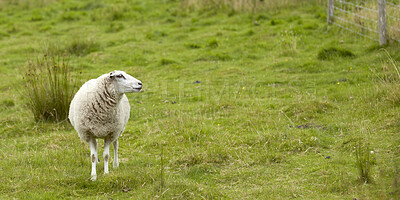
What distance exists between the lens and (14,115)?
9.32m

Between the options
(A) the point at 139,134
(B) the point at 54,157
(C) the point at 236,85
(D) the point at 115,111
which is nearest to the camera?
(D) the point at 115,111

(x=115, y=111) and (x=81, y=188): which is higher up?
(x=115, y=111)

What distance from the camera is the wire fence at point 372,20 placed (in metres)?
11.1

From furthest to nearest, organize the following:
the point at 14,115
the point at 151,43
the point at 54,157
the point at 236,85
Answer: the point at 151,43, the point at 236,85, the point at 14,115, the point at 54,157

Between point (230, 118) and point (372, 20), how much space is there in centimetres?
572

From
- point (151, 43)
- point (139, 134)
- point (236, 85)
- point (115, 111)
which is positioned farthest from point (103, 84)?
point (151, 43)

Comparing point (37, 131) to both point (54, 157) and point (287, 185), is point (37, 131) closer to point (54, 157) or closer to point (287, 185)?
point (54, 157)

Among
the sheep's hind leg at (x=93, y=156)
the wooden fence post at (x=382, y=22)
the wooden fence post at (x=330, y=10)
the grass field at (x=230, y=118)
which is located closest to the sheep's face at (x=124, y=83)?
the sheep's hind leg at (x=93, y=156)

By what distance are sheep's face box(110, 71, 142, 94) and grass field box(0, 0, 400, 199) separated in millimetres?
1041

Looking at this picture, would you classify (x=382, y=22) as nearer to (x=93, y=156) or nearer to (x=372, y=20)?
(x=372, y=20)

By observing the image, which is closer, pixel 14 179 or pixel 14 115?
pixel 14 179

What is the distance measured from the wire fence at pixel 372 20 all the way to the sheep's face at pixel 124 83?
7201 millimetres

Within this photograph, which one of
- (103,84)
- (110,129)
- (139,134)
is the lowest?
(139,134)

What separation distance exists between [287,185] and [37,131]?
4.73m
